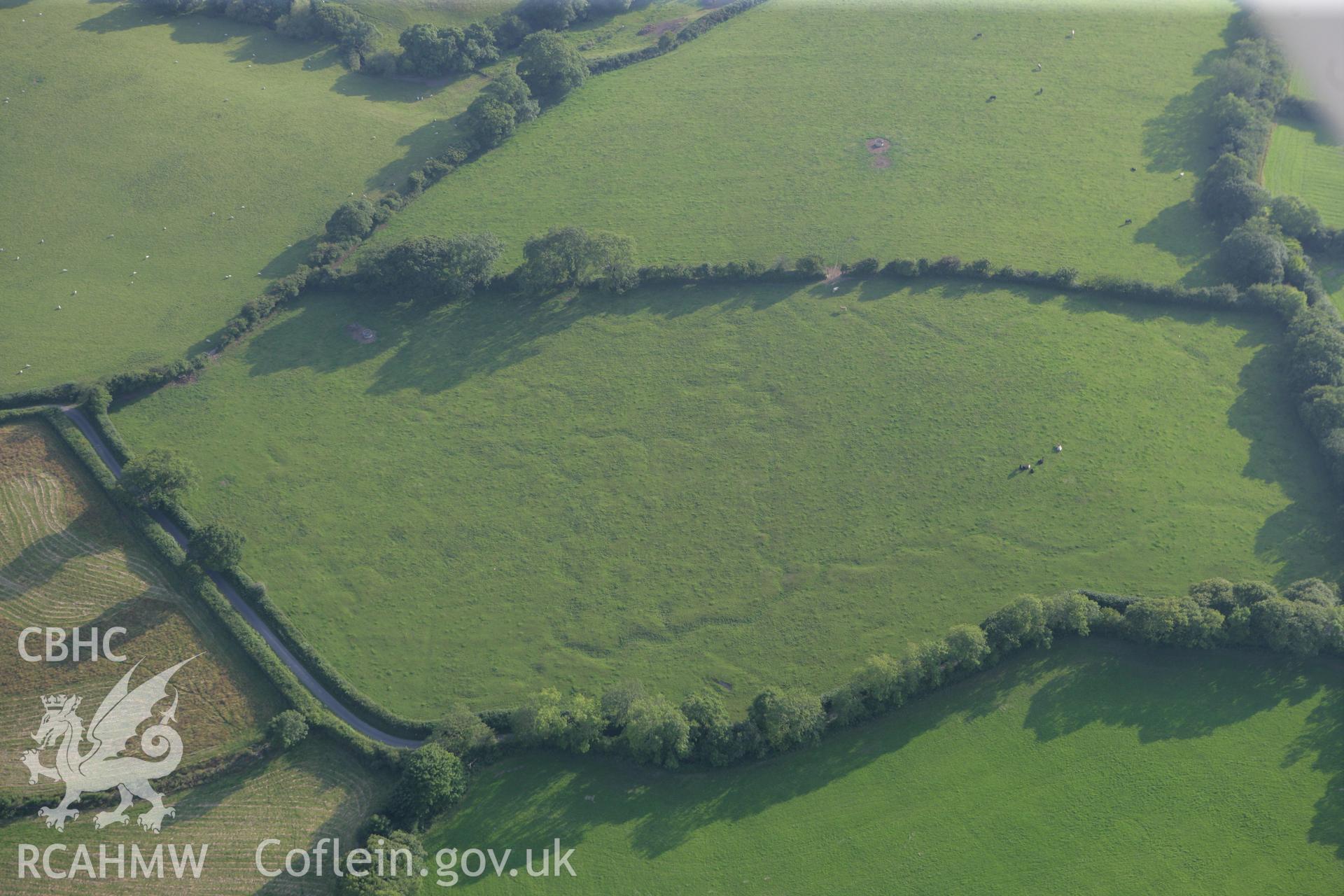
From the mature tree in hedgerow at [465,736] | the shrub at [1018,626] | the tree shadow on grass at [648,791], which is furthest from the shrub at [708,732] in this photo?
the shrub at [1018,626]

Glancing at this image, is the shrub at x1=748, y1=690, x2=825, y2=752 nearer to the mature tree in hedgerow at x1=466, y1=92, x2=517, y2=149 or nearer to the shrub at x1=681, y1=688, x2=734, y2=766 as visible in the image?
the shrub at x1=681, y1=688, x2=734, y2=766

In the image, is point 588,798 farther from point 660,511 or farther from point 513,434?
point 513,434

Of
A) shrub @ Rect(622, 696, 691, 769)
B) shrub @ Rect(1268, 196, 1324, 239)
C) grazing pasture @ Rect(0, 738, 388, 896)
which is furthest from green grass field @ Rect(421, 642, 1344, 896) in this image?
shrub @ Rect(1268, 196, 1324, 239)

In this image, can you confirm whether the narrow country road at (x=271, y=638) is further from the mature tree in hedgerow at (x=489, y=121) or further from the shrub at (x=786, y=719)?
the mature tree in hedgerow at (x=489, y=121)

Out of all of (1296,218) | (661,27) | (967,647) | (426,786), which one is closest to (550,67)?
(661,27)

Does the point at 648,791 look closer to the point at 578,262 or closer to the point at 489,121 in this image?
the point at 578,262
